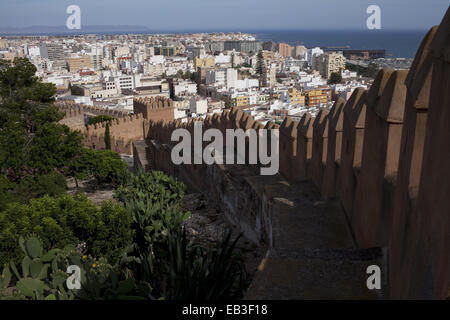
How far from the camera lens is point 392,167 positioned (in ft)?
9.62

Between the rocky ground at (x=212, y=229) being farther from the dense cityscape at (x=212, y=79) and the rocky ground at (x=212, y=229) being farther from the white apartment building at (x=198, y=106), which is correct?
the white apartment building at (x=198, y=106)

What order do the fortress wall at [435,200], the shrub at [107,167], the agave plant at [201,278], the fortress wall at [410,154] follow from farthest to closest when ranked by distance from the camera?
the shrub at [107,167] < the agave plant at [201,278] < the fortress wall at [410,154] < the fortress wall at [435,200]

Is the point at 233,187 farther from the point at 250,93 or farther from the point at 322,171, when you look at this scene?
the point at 250,93

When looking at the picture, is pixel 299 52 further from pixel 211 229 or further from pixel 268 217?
pixel 268 217

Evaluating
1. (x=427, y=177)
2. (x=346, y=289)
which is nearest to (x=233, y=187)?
(x=346, y=289)

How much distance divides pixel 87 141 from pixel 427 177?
19638 mm

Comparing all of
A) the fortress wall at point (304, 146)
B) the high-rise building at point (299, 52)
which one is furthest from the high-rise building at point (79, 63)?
the fortress wall at point (304, 146)

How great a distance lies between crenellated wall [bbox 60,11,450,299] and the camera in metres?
2.04

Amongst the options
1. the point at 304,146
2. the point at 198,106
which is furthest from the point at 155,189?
the point at 198,106

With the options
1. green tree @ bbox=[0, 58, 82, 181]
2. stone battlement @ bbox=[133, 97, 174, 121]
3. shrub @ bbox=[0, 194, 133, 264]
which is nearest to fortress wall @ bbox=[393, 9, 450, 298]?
shrub @ bbox=[0, 194, 133, 264]

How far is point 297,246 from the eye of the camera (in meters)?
3.63
